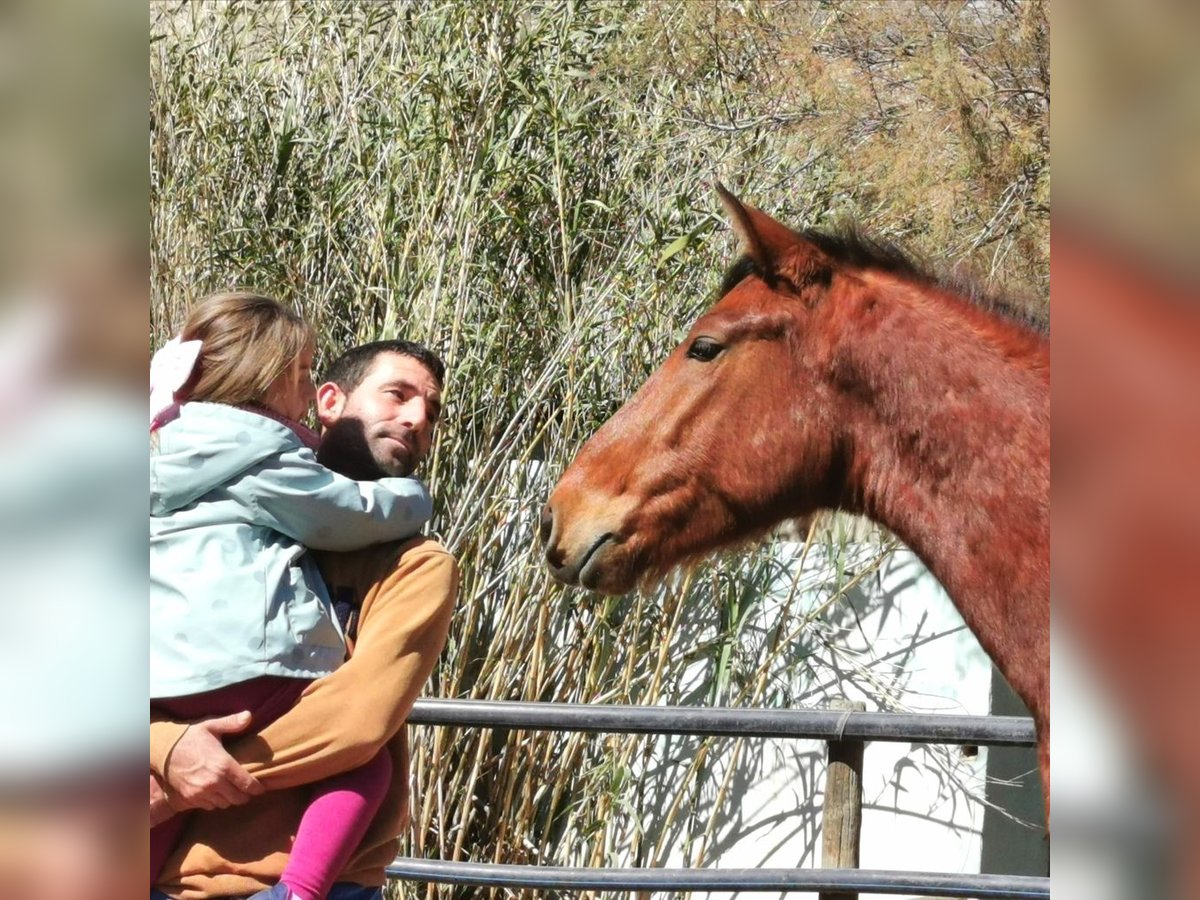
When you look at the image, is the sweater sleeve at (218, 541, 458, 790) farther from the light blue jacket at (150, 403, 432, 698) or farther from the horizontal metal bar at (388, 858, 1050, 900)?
the horizontal metal bar at (388, 858, 1050, 900)

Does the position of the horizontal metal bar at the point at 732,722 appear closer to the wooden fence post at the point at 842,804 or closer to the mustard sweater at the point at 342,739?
the wooden fence post at the point at 842,804

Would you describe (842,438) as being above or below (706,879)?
above

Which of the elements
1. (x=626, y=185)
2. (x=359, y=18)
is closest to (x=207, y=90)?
(x=359, y=18)

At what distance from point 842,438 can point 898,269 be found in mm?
305

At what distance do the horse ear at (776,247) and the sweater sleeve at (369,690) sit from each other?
2.61ft

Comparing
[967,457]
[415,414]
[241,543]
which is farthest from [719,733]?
[241,543]

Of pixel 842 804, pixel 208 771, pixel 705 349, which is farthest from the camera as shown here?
pixel 842 804

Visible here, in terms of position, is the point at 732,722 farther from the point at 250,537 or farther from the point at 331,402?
the point at 250,537

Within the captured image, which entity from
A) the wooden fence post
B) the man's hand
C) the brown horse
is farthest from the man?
the wooden fence post

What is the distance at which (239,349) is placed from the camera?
1540 mm

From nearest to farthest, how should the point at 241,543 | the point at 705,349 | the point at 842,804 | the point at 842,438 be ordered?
the point at 241,543
the point at 842,438
the point at 705,349
the point at 842,804

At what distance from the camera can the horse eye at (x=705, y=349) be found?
2025mm

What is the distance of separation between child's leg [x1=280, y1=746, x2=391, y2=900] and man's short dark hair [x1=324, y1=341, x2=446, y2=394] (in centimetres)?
58

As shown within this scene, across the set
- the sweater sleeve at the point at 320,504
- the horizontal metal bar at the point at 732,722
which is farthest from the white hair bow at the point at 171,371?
the horizontal metal bar at the point at 732,722
